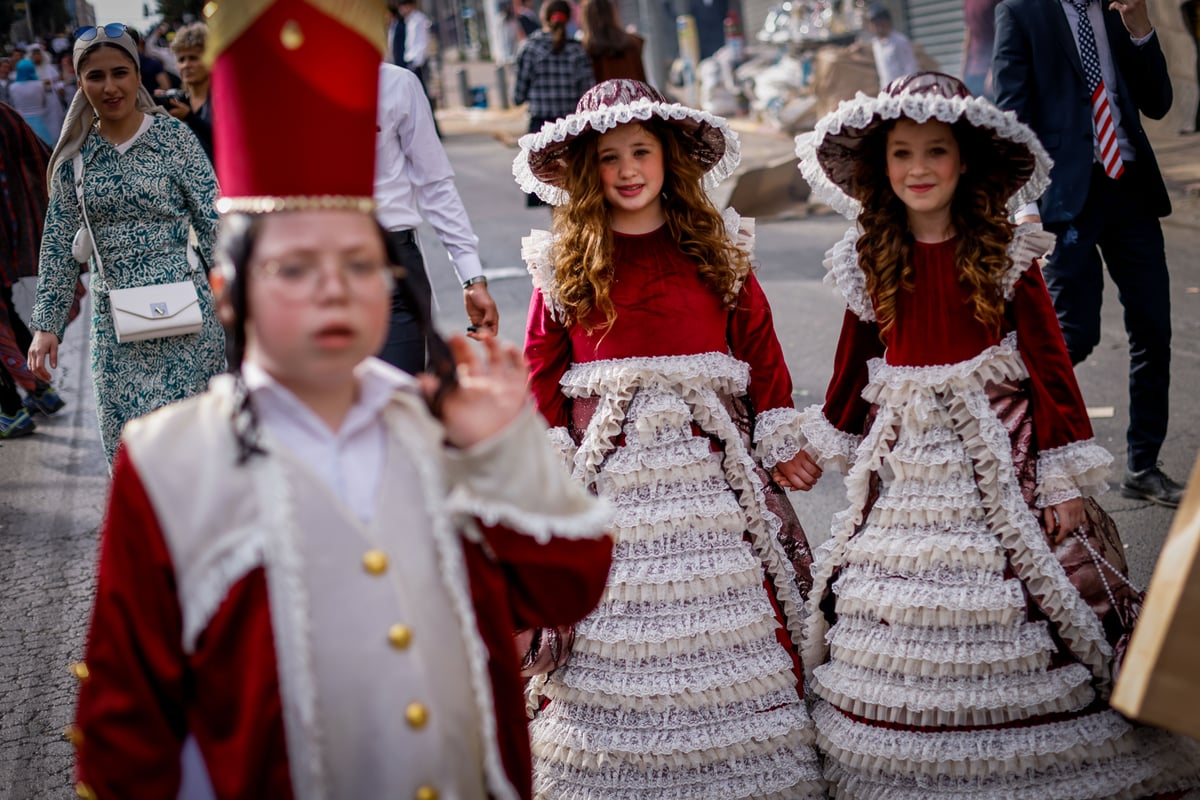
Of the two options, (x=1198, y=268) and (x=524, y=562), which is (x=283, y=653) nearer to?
(x=524, y=562)

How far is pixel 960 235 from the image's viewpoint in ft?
11.3

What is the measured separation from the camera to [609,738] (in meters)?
3.34

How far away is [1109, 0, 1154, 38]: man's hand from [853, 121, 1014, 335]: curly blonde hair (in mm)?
1550

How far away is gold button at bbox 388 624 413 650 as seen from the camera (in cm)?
193

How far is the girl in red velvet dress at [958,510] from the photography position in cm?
317

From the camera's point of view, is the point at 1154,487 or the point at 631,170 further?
the point at 1154,487

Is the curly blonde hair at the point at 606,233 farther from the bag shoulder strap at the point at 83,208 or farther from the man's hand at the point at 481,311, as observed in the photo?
the bag shoulder strap at the point at 83,208

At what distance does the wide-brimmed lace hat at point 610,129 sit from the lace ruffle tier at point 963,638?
3.15 ft

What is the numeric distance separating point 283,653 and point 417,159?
9.99ft

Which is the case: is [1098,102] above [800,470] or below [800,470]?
above

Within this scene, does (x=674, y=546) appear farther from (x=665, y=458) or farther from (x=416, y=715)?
(x=416, y=715)

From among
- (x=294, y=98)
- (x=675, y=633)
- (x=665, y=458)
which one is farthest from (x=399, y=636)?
(x=665, y=458)

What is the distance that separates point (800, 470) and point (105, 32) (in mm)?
2913

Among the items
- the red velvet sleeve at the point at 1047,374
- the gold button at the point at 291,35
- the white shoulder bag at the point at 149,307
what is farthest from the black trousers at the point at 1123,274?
the gold button at the point at 291,35
